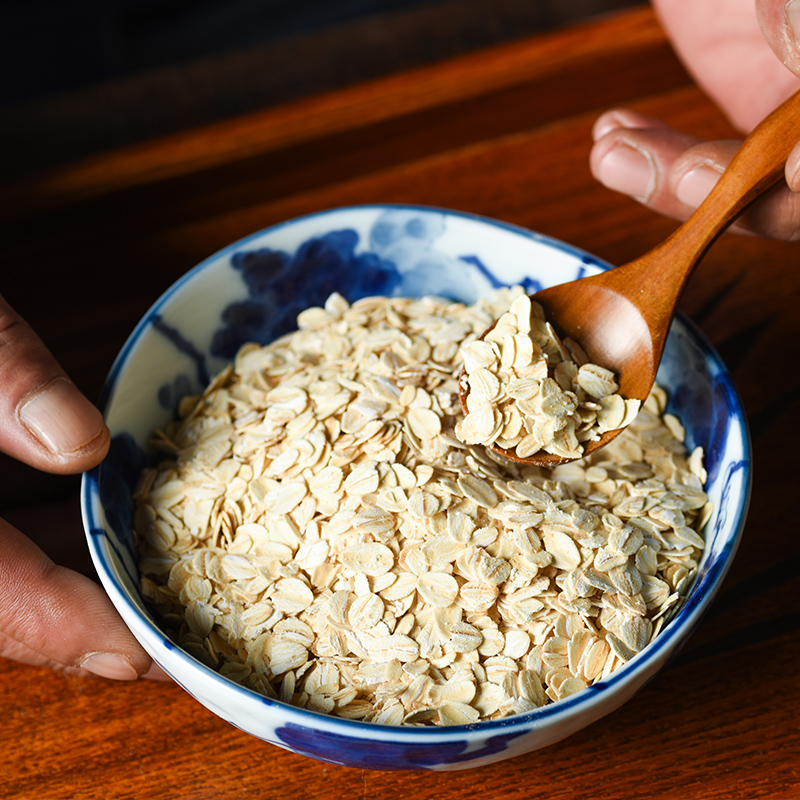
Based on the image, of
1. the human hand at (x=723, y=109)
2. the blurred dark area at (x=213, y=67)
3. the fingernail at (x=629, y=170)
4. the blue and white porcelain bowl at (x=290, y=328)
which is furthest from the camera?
the blurred dark area at (x=213, y=67)

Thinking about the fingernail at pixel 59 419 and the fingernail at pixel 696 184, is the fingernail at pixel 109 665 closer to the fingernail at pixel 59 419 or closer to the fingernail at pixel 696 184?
the fingernail at pixel 59 419

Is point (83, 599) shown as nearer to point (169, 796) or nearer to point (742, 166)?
point (169, 796)

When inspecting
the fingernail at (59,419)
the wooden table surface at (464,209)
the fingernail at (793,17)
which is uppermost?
the fingernail at (793,17)

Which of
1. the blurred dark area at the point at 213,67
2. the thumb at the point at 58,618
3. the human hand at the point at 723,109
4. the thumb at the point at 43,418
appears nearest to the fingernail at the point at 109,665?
the thumb at the point at 58,618

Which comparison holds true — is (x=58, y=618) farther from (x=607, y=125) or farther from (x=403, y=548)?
(x=607, y=125)

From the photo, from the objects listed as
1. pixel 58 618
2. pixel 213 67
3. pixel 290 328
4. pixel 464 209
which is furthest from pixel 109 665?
pixel 213 67

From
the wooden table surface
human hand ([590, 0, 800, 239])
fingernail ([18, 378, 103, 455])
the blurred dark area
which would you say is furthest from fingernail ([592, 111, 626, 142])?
fingernail ([18, 378, 103, 455])

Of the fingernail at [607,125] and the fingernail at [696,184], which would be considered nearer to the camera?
the fingernail at [696,184]

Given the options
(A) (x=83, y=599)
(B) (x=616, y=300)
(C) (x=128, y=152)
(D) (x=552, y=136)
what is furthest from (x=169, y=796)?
(D) (x=552, y=136)
